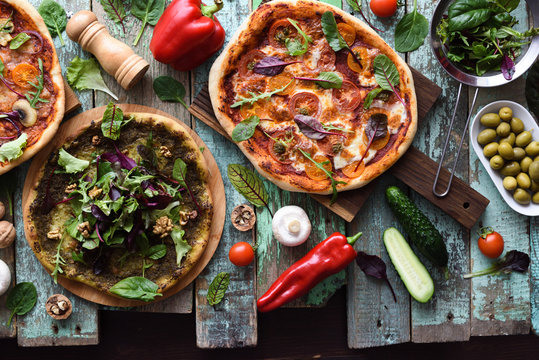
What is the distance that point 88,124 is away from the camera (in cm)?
321

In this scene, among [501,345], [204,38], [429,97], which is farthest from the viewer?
[501,345]

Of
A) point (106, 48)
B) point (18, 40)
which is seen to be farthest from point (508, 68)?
point (18, 40)

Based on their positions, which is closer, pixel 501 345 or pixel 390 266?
pixel 390 266

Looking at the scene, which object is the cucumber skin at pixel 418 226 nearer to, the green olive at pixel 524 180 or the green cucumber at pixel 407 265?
the green cucumber at pixel 407 265

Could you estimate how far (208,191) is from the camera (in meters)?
3.24

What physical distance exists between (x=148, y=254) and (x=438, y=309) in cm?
202

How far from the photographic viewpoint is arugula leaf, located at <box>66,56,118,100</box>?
10.7 ft

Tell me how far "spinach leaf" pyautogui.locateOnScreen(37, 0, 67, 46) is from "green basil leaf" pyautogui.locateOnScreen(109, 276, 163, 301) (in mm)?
1721

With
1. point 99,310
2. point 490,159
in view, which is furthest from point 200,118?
point 490,159

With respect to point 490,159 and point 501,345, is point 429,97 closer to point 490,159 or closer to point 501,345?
point 490,159

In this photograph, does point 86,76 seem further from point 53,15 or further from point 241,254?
point 241,254

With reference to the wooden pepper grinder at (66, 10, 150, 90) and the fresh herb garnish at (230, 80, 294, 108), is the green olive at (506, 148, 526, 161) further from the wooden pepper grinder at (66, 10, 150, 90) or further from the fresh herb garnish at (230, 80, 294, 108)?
the wooden pepper grinder at (66, 10, 150, 90)

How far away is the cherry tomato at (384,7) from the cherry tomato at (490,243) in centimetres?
160

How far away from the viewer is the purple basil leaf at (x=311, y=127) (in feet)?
10.3
